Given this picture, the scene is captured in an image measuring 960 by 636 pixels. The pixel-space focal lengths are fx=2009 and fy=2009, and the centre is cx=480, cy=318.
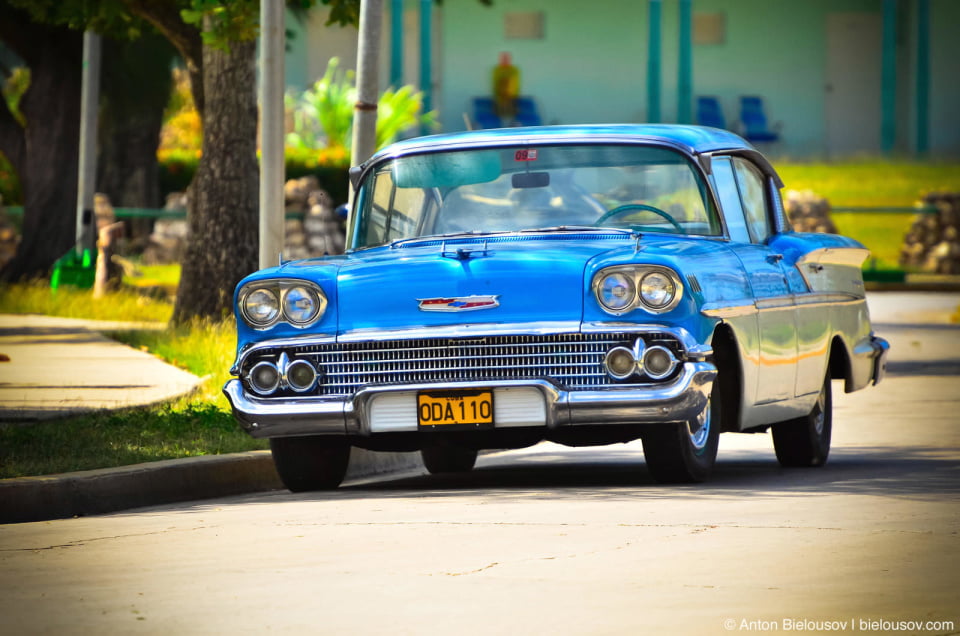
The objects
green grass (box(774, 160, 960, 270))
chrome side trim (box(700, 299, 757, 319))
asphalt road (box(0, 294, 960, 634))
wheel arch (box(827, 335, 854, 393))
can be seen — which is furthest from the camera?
green grass (box(774, 160, 960, 270))

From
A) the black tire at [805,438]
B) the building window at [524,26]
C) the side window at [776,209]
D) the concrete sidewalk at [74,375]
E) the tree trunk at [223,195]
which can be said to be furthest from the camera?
the building window at [524,26]

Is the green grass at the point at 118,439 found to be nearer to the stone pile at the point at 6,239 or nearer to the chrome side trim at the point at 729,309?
the chrome side trim at the point at 729,309

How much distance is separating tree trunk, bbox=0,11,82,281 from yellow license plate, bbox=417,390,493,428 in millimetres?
19307

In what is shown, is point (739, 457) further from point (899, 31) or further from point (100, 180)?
point (899, 31)

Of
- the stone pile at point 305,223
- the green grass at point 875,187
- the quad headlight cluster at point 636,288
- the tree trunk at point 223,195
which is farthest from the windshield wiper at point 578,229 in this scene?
the green grass at point 875,187

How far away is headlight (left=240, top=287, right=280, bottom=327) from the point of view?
28.6 ft

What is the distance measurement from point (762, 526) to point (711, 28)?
36729mm

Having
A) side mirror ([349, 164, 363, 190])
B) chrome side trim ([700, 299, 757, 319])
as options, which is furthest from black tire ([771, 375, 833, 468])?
side mirror ([349, 164, 363, 190])

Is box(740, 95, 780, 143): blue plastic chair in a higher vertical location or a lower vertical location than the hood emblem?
higher


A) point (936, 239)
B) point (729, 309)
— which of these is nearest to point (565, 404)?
point (729, 309)

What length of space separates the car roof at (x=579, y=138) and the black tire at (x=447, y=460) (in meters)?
1.66

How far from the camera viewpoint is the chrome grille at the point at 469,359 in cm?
829

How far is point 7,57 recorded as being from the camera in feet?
155

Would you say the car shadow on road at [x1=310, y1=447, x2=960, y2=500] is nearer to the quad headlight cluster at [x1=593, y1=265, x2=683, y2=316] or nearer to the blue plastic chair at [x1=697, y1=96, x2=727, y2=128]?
the quad headlight cluster at [x1=593, y1=265, x2=683, y2=316]
